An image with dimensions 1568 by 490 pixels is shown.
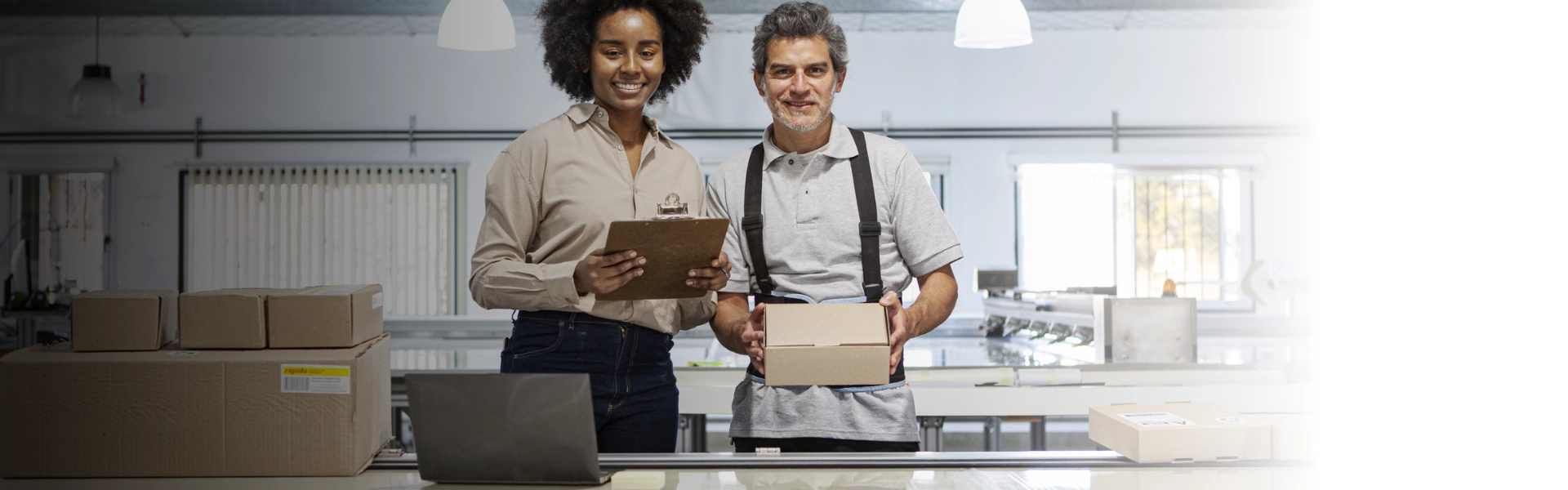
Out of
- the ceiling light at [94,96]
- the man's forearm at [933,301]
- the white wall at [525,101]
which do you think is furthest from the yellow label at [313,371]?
the ceiling light at [94,96]

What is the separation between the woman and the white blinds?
14.9ft

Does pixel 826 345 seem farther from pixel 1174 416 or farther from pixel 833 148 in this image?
pixel 1174 416

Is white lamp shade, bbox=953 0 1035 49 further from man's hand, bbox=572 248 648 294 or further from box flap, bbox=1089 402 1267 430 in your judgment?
man's hand, bbox=572 248 648 294

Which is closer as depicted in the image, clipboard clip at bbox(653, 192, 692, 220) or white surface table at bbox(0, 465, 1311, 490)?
white surface table at bbox(0, 465, 1311, 490)

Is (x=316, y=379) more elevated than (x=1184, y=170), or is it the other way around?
(x=1184, y=170)

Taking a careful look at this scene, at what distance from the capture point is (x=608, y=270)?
1452 mm

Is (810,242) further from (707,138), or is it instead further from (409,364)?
(707,138)

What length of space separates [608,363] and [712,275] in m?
0.26

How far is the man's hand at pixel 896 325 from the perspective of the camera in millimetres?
1563

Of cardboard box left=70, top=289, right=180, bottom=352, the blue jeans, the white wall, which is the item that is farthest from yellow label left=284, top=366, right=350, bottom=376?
the white wall

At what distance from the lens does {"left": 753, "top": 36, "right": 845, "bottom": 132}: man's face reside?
1.69m

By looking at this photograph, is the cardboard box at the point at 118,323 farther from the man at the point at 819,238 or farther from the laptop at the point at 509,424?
the man at the point at 819,238

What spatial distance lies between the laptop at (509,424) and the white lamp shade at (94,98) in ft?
17.9

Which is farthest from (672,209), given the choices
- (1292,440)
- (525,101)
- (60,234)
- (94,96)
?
(60,234)
